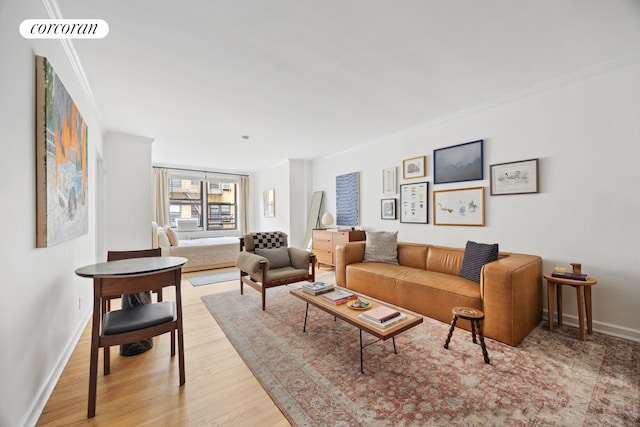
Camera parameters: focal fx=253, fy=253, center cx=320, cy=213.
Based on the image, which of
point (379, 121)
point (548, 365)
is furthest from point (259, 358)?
point (379, 121)

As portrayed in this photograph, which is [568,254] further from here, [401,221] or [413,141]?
[413,141]

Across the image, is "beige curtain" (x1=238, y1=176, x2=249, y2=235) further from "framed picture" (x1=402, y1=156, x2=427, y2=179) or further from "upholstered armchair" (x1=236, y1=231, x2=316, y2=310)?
"framed picture" (x1=402, y1=156, x2=427, y2=179)

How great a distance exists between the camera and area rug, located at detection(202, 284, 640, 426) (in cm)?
145

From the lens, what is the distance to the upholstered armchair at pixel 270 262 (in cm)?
312

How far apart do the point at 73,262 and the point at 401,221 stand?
4063mm

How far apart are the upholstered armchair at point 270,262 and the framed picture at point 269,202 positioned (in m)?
3.01

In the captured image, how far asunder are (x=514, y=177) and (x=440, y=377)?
2416mm

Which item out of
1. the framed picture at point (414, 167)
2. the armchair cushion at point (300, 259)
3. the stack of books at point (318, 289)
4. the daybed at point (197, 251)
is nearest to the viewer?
the stack of books at point (318, 289)

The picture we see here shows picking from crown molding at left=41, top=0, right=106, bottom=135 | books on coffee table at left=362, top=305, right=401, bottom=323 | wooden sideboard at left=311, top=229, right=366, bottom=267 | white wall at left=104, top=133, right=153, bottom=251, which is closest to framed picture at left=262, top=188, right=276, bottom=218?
wooden sideboard at left=311, top=229, right=366, bottom=267

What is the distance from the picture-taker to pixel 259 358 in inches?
81.1

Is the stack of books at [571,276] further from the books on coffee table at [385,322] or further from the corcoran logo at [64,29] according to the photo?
the corcoran logo at [64,29]

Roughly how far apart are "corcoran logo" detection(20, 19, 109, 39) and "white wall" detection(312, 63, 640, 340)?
12.7 feet

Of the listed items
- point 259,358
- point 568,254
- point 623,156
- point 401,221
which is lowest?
point 259,358

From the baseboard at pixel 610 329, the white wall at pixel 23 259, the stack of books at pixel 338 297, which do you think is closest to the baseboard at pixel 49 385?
the white wall at pixel 23 259
